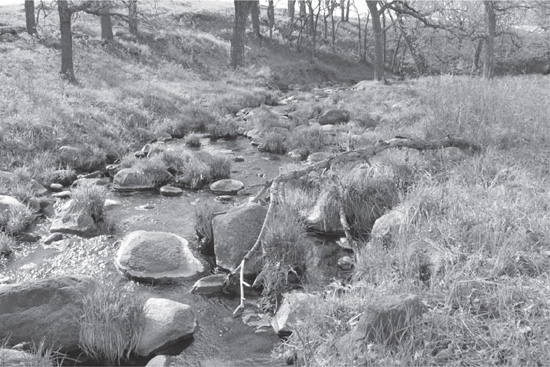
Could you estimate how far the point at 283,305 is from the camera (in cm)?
521

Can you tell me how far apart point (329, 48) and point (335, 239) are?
4051 centimetres

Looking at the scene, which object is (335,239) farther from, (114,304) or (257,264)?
(114,304)

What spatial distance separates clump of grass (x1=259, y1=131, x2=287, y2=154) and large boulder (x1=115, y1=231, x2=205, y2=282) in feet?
22.8

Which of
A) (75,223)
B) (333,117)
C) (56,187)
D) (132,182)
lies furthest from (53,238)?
(333,117)

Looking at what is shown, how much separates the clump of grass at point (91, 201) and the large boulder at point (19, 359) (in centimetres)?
427

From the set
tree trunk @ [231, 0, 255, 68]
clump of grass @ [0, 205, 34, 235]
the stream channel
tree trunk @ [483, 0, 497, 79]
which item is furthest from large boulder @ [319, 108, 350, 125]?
tree trunk @ [231, 0, 255, 68]

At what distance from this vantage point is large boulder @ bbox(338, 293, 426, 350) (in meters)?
3.93

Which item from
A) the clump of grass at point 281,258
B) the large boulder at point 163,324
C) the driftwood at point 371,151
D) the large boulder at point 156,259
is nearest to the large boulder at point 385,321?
the clump of grass at point 281,258

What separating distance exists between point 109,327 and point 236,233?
251 centimetres

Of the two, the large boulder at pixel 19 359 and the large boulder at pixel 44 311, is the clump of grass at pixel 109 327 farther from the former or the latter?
the large boulder at pixel 19 359

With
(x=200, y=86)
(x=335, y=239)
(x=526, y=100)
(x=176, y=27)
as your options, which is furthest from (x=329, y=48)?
(x=335, y=239)

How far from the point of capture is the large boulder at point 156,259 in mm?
6344

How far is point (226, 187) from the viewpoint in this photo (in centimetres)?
1018

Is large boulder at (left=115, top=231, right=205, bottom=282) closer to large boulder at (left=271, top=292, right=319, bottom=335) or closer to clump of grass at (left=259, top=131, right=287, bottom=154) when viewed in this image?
large boulder at (left=271, top=292, right=319, bottom=335)
